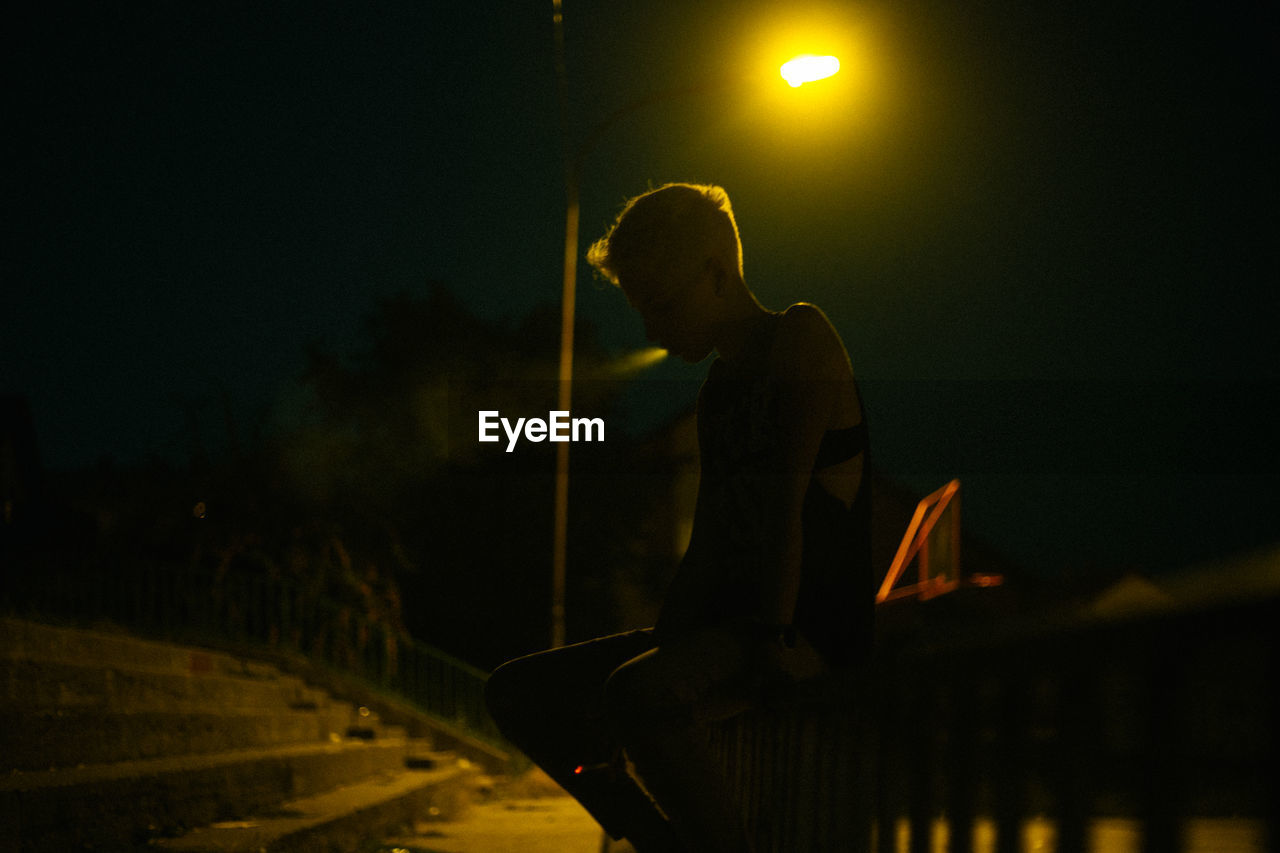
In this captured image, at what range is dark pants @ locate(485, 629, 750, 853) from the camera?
75.0 inches

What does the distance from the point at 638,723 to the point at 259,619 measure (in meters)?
14.8

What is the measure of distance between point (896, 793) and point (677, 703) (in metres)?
0.39

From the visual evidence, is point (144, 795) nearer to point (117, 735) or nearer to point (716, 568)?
point (117, 735)

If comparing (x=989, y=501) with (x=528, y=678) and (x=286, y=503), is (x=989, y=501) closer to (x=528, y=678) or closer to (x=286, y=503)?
(x=286, y=503)

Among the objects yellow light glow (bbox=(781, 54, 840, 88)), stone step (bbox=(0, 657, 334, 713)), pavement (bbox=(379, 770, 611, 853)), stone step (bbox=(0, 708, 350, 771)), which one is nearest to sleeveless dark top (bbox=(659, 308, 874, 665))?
pavement (bbox=(379, 770, 611, 853))

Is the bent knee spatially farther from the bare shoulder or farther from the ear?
the ear

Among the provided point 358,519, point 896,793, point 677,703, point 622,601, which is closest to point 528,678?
point 677,703

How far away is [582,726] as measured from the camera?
7.42ft

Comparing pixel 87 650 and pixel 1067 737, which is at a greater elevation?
pixel 1067 737

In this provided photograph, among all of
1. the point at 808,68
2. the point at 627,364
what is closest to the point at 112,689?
the point at 808,68

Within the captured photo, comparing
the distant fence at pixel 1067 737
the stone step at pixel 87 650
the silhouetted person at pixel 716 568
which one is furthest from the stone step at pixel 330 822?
the distant fence at pixel 1067 737

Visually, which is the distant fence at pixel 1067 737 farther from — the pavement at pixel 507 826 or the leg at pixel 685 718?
the pavement at pixel 507 826

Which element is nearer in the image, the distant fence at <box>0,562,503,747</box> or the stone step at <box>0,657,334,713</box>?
the stone step at <box>0,657,334,713</box>

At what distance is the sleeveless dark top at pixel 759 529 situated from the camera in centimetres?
209
